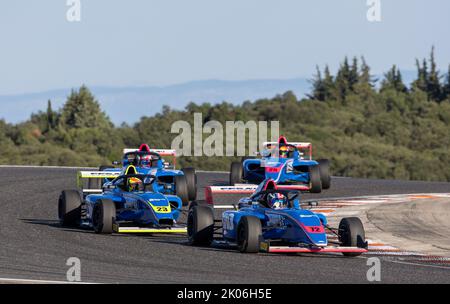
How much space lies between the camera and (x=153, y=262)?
59.5 ft

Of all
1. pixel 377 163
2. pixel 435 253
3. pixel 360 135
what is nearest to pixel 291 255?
pixel 435 253

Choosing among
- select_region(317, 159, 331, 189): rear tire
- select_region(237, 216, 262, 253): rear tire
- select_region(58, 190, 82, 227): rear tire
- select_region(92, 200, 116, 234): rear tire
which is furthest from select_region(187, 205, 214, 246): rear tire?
select_region(317, 159, 331, 189): rear tire

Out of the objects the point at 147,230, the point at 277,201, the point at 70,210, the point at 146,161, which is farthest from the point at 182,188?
the point at 277,201

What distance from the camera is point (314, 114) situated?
86.8 meters

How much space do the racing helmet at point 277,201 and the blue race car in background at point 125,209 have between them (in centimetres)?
246

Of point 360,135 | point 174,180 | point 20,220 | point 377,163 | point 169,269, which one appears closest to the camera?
point 169,269

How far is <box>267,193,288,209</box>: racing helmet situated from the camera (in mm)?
20406

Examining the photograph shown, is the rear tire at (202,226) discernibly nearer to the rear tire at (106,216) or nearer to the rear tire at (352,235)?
the rear tire at (106,216)

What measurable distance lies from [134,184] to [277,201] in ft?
13.4

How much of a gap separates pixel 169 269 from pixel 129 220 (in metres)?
5.45

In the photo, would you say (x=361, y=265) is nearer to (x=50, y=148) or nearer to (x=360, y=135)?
(x=50, y=148)

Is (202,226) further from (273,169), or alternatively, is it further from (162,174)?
(273,169)

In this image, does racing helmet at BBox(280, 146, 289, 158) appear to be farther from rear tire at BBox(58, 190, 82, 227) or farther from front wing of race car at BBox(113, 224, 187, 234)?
front wing of race car at BBox(113, 224, 187, 234)

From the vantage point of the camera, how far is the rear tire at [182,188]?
27984 mm
